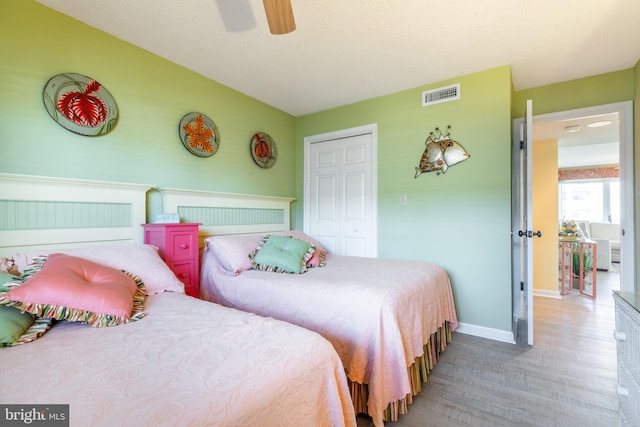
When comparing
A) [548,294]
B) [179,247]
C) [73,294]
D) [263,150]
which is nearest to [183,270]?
[179,247]

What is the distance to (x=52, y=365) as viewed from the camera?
0.85 metres

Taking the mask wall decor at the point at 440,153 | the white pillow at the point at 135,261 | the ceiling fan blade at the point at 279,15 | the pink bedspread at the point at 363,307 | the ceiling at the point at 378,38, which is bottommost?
the pink bedspread at the point at 363,307

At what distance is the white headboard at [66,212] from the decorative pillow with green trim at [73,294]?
52 centimetres

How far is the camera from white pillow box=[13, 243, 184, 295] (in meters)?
1.57

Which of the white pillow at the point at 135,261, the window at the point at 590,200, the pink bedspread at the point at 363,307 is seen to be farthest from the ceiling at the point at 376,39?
the window at the point at 590,200

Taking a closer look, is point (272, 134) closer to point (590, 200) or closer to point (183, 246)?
point (183, 246)

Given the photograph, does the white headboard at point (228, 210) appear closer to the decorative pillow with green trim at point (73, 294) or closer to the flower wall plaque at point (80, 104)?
the flower wall plaque at point (80, 104)

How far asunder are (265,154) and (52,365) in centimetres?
280

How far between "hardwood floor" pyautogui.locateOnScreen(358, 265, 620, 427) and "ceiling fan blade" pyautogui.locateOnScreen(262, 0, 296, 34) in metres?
2.17

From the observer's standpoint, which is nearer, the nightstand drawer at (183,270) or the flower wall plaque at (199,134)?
the nightstand drawer at (183,270)

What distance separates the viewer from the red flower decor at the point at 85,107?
1.86m

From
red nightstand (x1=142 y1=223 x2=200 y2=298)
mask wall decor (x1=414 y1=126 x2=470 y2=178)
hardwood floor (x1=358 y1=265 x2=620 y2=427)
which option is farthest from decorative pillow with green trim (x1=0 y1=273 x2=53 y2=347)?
mask wall decor (x1=414 y1=126 x2=470 y2=178)

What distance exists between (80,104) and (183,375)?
2083 mm

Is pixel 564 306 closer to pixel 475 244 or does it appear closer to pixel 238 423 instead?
pixel 475 244
